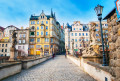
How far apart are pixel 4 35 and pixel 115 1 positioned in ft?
213

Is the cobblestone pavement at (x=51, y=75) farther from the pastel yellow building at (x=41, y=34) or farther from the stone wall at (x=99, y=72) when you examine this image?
the pastel yellow building at (x=41, y=34)

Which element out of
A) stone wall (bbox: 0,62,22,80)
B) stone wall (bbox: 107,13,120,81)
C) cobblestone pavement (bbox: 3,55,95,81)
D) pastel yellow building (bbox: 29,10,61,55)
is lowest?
cobblestone pavement (bbox: 3,55,95,81)

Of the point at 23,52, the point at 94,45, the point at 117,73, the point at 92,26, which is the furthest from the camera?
the point at 23,52

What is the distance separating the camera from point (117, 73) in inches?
108

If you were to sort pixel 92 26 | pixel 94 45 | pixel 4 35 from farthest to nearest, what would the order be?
pixel 4 35 → pixel 92 26 → pixel 94 45

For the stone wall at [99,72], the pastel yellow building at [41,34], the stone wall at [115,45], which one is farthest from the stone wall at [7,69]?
the pastel yellow building at [41,34]

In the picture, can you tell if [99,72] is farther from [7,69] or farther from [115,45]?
[7,69]

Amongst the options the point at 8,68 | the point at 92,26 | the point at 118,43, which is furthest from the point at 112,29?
the point at 92,26

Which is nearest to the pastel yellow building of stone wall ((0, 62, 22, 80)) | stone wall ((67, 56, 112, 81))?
stone wall ((0, 62, 22, 80))

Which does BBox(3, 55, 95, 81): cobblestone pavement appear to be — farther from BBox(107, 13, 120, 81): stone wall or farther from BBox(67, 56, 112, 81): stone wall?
BBox(107, 13, 120, 81): stone wall

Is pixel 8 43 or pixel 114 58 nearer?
pixel 114 58

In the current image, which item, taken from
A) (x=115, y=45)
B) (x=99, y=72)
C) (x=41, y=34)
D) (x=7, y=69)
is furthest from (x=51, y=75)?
(x=41, y=34)

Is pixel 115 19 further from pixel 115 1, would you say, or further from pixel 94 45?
pixel 94 45

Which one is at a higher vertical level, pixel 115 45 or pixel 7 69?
pixel 115 45
